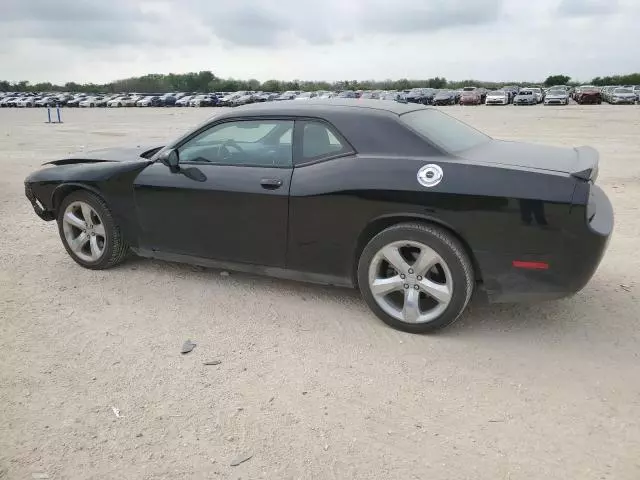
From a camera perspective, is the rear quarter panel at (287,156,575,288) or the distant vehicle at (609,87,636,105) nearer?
the rear quarter panel at (287,156,575,288)

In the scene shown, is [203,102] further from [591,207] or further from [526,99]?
[591,207]

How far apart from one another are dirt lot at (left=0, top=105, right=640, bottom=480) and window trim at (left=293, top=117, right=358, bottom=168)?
113 centimetres

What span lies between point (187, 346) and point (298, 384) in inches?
35.9

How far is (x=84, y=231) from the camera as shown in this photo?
518 centimetres

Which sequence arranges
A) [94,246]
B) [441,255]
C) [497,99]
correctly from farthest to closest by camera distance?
[497,99] < [94,246] < [441,255]

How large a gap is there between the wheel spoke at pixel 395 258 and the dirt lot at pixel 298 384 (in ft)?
1.55

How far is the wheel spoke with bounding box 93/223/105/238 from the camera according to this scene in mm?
5059

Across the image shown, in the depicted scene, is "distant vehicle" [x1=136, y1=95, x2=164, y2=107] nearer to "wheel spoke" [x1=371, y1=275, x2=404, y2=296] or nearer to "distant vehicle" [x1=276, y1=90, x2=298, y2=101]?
"distant vehicle" [x1=276, y1=90, x2=298, y2=101]

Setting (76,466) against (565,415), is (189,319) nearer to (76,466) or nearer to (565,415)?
(76,466)

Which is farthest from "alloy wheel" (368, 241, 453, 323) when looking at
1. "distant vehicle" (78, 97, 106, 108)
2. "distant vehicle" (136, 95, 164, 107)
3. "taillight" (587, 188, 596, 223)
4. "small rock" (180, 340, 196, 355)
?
"distant vehicle" (78, 97, 106, 108)

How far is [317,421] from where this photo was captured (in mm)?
2953

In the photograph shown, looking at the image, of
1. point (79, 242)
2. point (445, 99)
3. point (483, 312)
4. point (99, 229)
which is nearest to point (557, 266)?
point (483, 312)

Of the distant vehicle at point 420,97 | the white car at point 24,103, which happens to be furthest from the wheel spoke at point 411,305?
the white car at point 24,103

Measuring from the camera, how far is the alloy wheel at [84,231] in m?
5.09
